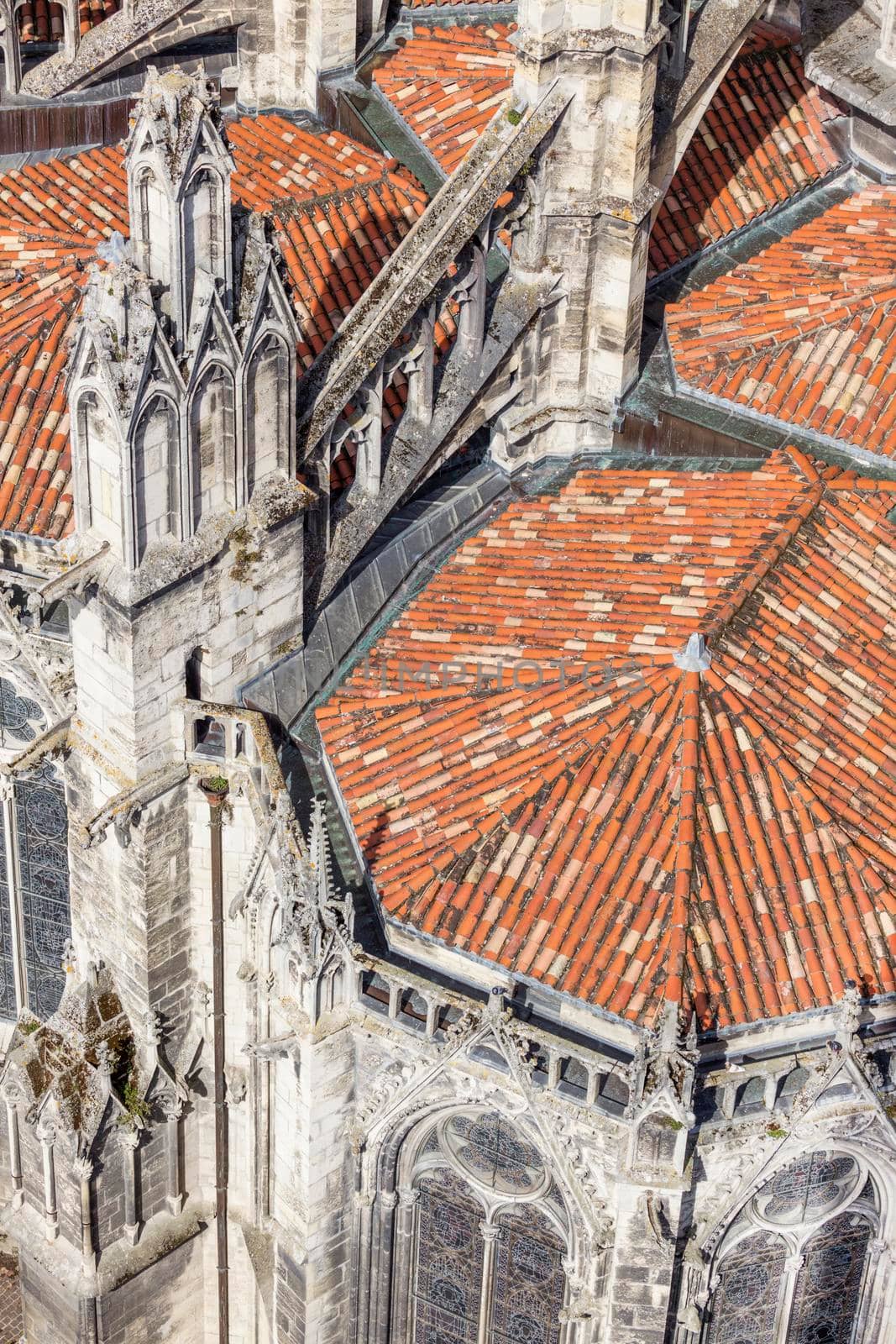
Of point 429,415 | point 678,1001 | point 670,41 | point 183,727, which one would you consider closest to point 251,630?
point 183,727

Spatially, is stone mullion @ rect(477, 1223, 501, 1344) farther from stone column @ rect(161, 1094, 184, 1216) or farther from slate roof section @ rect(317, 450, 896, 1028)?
stone column @ rect(161, 1094, 184, 1216)

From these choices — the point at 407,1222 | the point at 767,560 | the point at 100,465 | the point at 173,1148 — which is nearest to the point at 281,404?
the point at 100,465

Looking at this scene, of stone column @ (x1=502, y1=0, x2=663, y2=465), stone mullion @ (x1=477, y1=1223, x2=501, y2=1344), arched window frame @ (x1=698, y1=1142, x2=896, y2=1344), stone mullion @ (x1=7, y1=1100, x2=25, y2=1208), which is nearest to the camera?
arched window frame @ (x1=698, y1=1142, x2=896, y2=1344)

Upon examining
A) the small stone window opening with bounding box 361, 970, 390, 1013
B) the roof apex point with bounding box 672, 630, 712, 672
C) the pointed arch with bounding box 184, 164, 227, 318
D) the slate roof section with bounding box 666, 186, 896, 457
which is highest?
the pointed arch with bounding box 184, 164, 227, 318

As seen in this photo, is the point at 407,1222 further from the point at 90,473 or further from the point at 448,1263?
the point at 90,473

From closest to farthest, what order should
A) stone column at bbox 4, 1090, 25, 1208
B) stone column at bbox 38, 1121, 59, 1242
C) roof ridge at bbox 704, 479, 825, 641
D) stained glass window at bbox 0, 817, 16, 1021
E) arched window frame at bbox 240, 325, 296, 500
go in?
arched window frame at bbox 240, 325, 296, 500 < roof ridge at bbox 704, 479, 825, 641 < stone column at bbox 38, 1121, 59, 1242 < stone column at bbox 4, 1090, 25, 1208 < stained glass window at bbox 0, 817, 16, 1021

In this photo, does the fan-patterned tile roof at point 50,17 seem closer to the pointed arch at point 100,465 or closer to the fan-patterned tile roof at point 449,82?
the fan-patterned tile roof at point 449,82

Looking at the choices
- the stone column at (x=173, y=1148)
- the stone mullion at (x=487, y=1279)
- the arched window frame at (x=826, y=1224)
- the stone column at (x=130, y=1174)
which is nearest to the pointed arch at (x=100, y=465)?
the stone column at (x=173, y=1148)

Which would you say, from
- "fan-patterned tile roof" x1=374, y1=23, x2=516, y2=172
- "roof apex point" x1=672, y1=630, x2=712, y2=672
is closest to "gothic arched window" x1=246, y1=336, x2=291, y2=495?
"roof apex point" x1=672, y1=630, x2=712, y2=672
